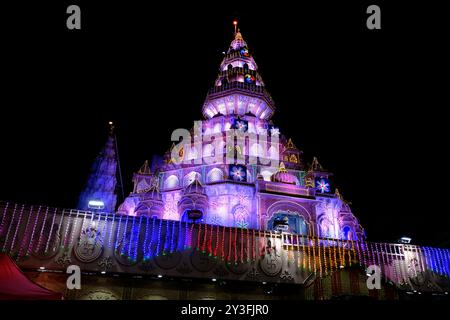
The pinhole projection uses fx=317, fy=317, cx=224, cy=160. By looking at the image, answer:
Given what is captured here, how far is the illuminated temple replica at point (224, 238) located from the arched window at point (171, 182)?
0.12 metres

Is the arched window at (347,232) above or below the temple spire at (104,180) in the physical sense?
below

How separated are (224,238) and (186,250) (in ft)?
8.97

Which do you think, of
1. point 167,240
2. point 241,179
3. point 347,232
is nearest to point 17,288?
point 167,240

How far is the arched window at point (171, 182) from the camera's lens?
34438 millimetres

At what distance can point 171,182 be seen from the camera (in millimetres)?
34875

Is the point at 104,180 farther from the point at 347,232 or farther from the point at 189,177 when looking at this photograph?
the point at 347,232

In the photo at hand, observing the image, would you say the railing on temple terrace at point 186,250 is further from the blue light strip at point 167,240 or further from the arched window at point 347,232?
the arched window at point 347,232

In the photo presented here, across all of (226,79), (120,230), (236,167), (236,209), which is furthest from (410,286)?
(226,79)

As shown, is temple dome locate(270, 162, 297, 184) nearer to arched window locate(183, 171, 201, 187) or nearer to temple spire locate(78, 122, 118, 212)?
arched window locate(183, 171, 201, 187)

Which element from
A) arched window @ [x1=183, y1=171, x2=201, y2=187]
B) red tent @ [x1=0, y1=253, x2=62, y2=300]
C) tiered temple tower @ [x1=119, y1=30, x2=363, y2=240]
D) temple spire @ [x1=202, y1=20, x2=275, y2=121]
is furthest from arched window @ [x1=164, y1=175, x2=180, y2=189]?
red tent @ [x1=0, y1=253, x2=62, y2=300]

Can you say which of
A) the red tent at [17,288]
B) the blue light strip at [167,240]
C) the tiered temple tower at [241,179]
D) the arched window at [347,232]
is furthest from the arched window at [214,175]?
the red tent at [17,288]

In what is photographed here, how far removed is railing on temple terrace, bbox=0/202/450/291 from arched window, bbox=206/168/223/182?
37.3 feet
